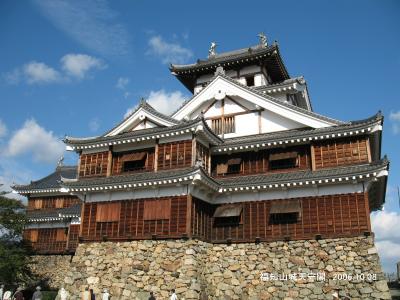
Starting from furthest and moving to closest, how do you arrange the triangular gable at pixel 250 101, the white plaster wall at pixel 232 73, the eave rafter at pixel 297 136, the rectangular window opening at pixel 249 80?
the white plaster wall at pixel 232 73, the rectangular window opening at pixel 249 80, the triangular gable at pixel 250 101, the eave rafter at pixel 297 136

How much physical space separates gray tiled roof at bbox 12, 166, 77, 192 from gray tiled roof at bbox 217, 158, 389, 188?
2346 centimetres

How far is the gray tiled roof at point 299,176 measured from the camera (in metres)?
21.0

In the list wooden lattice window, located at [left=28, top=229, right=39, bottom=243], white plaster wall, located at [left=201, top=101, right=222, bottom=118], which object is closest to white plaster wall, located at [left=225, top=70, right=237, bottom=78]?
white plaster wall, located at [left=201, top=101, right=222, bottom=118]

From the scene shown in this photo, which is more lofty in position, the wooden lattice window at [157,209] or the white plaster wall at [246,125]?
the white plaster wall at [246,125]

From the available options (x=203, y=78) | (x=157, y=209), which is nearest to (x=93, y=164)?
(x=157, y=209)

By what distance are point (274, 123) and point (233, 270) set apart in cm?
1083

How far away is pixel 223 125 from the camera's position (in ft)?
96.3

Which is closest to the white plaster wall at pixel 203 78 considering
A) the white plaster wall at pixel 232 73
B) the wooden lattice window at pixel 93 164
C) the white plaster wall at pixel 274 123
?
the white plaster wall at pixel 232 73

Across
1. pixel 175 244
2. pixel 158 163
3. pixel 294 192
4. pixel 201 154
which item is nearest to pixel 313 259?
pixel 294 192

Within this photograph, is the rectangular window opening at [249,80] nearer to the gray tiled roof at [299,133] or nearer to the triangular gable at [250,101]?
the triangular gable at [250,101]

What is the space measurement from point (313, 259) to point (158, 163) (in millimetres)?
11155

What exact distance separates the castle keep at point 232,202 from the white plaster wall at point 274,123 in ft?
0.25

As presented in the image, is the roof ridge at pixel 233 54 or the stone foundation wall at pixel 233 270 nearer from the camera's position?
the stone foundation wall at pixel 233 270

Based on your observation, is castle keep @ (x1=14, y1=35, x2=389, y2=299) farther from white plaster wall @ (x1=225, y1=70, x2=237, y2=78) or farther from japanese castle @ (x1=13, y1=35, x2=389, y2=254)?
white plaster wall @ (x1=225, y1=70, x2=237, y2=78)
